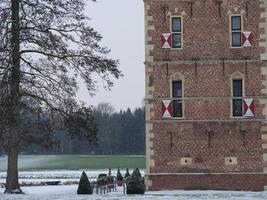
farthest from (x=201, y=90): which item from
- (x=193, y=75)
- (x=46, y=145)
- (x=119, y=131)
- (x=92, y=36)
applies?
(x=119, y=131)

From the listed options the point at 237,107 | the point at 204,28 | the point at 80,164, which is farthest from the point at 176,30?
the point at 80,164

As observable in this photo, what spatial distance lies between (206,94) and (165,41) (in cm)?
285

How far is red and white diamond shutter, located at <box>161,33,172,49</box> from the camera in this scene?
27.6m

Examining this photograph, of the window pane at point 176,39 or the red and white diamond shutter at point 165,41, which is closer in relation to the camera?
the red and white diamond shutter at point 165,41

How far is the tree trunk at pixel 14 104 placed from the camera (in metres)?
25.7

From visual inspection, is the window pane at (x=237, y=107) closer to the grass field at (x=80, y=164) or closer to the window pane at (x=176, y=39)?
the window pane at (x=176, y=39)

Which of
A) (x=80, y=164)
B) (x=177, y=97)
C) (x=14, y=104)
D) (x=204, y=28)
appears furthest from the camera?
(x=80, y=164)

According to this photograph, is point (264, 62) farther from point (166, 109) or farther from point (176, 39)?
point (166, 109)

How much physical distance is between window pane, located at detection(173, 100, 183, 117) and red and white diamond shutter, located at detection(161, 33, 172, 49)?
7.79ft

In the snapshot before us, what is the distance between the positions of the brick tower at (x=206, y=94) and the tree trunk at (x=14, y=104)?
543 centimetres

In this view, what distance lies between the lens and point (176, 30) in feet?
91.2

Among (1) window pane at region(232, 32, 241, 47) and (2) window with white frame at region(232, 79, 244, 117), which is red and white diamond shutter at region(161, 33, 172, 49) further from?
(2) window with white frame at region(232, 79, 244, 117)

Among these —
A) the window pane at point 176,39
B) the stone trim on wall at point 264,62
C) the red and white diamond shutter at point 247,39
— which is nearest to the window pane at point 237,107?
the stone trim on wall at point 264,62

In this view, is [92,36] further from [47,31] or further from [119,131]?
[119,131]
